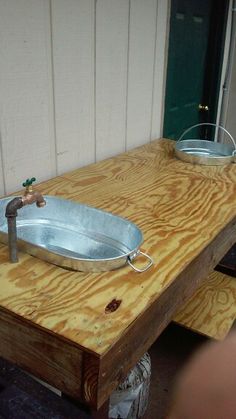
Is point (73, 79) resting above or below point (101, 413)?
above

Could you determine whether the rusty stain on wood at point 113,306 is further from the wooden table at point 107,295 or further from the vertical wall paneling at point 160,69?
the vertical wall paneling at point 160,69

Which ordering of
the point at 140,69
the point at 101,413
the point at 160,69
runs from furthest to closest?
the point at 160,69 < the point at 140,69 < the point at 101,413

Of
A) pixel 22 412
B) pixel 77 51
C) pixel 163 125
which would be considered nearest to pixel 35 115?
pixel 77 51

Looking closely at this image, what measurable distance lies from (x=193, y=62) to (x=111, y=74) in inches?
51.4

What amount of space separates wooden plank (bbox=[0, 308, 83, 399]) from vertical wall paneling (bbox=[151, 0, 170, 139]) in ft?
5.82

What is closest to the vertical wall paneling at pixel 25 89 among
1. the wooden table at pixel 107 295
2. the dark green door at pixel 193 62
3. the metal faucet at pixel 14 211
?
the wooden table at pixel 107 295

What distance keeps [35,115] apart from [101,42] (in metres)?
0.51

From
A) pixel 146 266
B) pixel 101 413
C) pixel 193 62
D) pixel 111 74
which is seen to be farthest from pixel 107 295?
pixel 193 62

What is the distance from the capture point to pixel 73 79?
168 centimetres

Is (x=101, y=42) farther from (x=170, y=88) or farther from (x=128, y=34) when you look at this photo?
(x=170, y=88)

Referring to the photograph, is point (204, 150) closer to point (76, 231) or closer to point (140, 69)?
point (140, 69)

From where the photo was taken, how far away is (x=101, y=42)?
1.79 m

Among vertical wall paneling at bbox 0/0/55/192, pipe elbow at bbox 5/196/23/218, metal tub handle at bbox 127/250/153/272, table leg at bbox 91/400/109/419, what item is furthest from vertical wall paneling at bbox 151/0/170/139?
table leg at bbox 91/400/109/419

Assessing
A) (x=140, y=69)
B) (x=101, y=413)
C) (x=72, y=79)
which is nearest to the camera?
(x=101, y=413)
